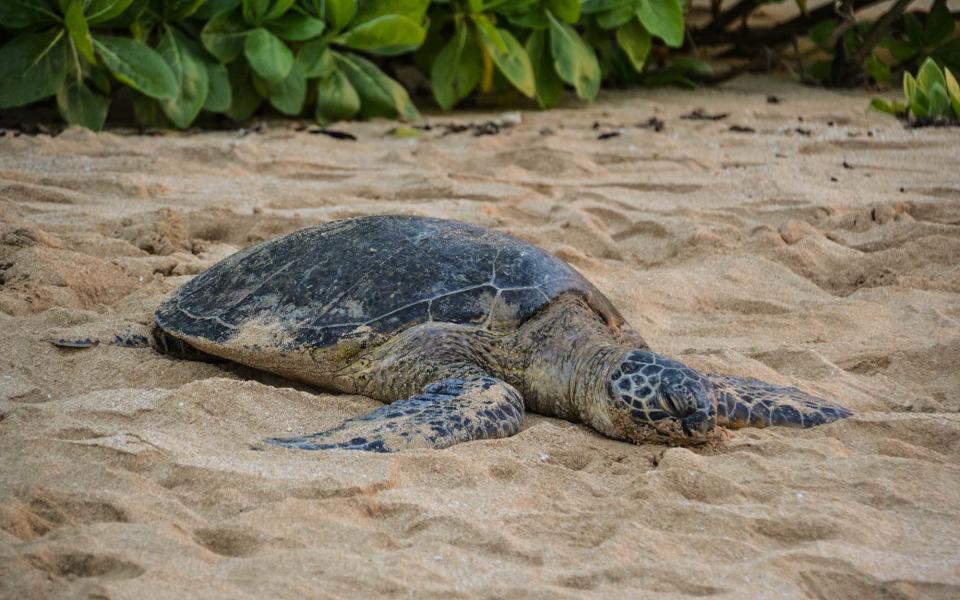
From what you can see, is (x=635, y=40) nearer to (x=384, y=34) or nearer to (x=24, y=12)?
(x=384, y=34)

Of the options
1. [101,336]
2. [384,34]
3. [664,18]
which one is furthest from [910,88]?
[101,336]

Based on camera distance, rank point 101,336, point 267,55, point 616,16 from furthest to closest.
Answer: point 616,16 → point 267,55 → point 101,336

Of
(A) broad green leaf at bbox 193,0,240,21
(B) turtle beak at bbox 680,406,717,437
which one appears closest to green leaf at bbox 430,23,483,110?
(A) broad green leaf at bbox 193,0,240,21

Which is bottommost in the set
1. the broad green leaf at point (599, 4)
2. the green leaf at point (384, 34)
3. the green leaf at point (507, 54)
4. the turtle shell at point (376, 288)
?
the turtle shell at point (376, 288)

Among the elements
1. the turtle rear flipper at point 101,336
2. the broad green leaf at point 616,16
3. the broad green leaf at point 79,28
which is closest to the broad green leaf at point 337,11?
the broad green leaf at point 79,28

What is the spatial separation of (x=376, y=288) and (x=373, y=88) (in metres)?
3.64

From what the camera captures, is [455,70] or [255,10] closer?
[255,10]

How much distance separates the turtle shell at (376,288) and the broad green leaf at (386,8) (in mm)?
3124

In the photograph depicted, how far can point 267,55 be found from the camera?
19.8 ft

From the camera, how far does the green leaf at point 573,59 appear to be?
6891 mm

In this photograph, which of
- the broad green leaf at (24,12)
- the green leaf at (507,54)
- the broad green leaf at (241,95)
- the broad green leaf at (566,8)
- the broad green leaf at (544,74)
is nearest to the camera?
the broad green leaf at (24,12)

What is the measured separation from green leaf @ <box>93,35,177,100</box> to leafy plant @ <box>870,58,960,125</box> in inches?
162

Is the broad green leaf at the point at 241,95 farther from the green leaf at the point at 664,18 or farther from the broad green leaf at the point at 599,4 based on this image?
the green leaf at the point at 664,18

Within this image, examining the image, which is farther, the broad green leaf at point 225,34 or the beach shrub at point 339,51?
the broad green leaf at point 225,34
